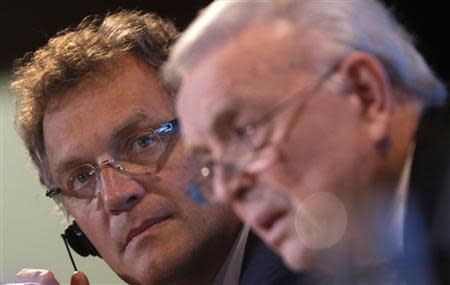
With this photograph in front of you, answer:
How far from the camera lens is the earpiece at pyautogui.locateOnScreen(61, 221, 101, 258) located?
150 cm

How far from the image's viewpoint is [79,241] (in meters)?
1.52

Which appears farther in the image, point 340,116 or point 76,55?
point 76,55

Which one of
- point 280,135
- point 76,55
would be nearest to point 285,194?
point 280,135

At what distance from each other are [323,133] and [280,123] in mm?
A: 49

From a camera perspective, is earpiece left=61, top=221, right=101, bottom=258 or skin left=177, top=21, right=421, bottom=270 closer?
skin left=177, top=21, right=421, bottom=270

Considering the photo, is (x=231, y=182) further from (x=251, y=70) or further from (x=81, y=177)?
(x=81, y=177)

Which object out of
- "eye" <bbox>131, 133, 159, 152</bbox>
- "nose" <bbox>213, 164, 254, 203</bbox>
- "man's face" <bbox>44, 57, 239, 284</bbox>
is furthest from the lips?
"nose" <bbox>213, 164, 254, 203</bbox>

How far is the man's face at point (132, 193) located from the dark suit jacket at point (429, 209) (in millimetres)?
556

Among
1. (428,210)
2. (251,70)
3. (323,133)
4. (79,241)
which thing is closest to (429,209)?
(428,210)

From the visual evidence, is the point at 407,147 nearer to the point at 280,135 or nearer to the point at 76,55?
the point at 280,135

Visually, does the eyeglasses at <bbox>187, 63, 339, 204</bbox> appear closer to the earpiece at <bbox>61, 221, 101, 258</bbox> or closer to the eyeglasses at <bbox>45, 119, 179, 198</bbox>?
the eyeglasses at <bbox>45, 119, 179, 198</bbox>

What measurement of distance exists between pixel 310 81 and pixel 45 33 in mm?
1239

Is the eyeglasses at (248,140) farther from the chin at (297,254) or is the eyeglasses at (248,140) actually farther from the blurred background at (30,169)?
the blurred background at (30,169)

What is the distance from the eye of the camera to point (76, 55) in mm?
1423
